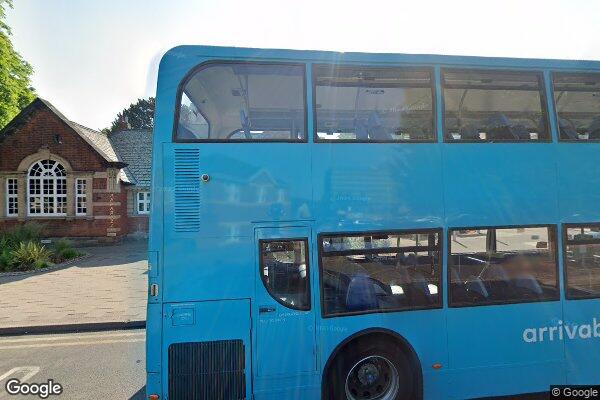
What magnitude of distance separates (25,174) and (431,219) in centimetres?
1986

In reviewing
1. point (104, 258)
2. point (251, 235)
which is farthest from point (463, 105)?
point (104, 258)

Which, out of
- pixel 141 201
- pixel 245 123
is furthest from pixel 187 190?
pixel 141 201

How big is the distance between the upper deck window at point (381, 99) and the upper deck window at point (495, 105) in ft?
0.85

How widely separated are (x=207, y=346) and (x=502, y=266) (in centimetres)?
352

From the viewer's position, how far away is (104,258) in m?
13.1

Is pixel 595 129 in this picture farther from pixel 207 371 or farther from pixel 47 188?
pixel 47 188

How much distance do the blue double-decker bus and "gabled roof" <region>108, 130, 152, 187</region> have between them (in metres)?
17.6

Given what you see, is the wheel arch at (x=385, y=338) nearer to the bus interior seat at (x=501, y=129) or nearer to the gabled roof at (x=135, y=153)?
the bus interior seat at (x=501, y=129)

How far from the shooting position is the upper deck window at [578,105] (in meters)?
3.76

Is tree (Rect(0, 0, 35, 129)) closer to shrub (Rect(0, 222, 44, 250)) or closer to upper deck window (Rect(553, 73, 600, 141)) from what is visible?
shrub (Rect(0, 222, 44, 250))

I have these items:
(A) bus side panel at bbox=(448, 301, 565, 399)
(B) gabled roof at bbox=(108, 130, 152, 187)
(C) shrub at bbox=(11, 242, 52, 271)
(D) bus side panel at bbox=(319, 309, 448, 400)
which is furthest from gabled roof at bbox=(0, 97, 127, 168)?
(A) bus side panel at bbox=(448, 301, 565, 399)

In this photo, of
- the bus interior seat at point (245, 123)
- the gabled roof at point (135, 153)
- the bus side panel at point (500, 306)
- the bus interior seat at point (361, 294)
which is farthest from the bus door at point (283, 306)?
the gabled roof at point (135, 153)

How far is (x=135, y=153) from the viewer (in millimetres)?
21500

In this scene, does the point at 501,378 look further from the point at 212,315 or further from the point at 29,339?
the point at 29,339
